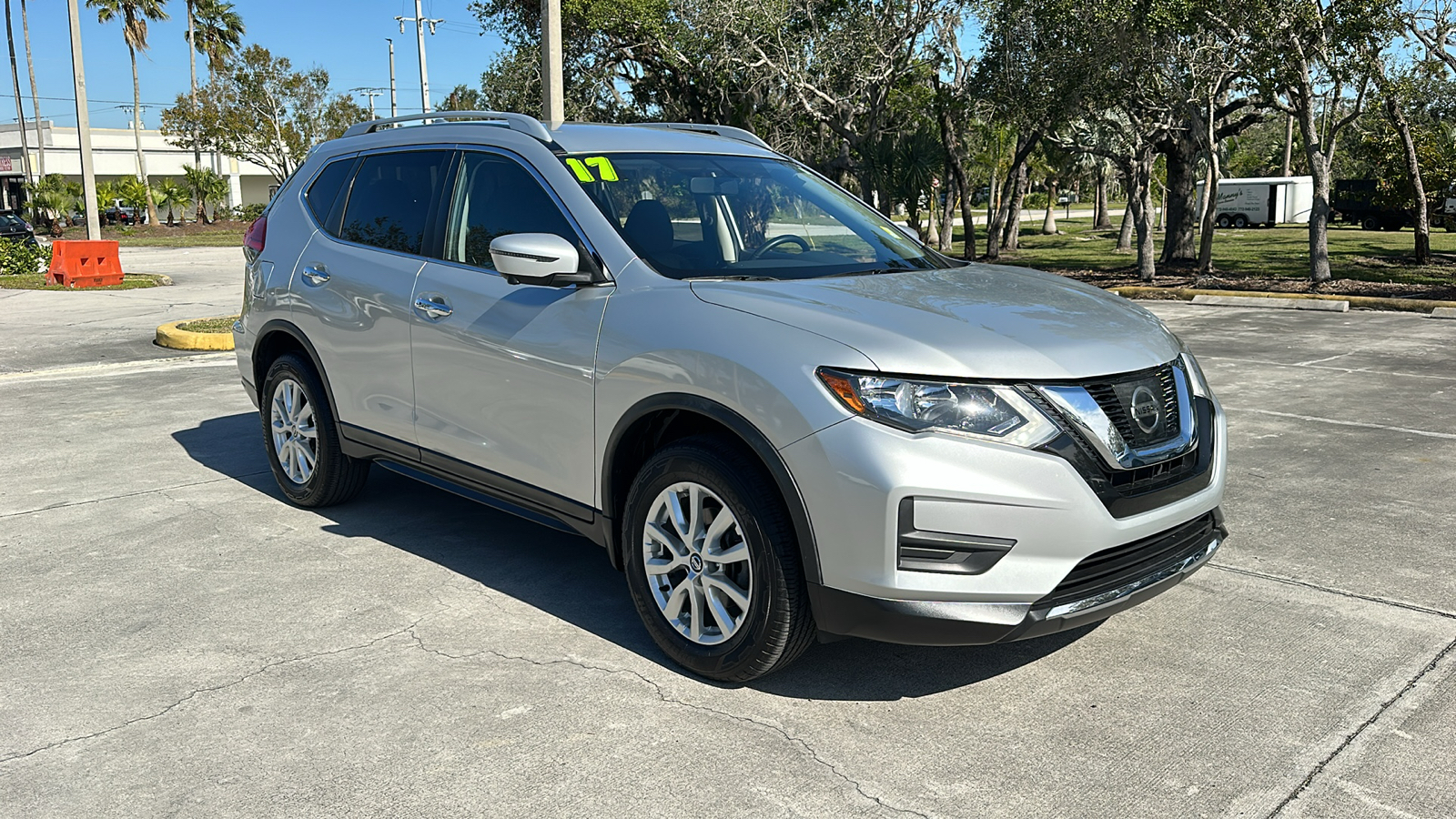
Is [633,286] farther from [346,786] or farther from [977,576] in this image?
[346,786]

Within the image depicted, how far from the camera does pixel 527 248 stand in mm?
4105

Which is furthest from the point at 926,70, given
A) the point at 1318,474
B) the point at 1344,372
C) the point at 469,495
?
the point at 469,495

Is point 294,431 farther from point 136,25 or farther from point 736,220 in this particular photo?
point 136,25

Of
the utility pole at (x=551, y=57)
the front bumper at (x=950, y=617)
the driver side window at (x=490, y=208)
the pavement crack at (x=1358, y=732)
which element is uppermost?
the utility pole at (x=551, y=57)

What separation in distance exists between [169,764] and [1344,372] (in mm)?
9913

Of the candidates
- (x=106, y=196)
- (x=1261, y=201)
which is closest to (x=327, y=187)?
(x=1261, y=201)

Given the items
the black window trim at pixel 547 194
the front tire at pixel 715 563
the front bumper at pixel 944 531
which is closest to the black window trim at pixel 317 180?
the black window trim at pixel 547 194

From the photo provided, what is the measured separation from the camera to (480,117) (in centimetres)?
526

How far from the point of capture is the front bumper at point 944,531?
132 inches

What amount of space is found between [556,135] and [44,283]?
64.6 ft

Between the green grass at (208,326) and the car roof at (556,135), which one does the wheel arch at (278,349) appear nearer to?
the car roof at (556,135)

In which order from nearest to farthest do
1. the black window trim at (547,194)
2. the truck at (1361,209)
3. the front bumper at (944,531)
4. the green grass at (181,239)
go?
the front bumper at (944,531)
the black window trim at (547,194)
the truck at (1361,209)
the green grass at (181,239)

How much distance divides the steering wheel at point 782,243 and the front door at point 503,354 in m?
0.67

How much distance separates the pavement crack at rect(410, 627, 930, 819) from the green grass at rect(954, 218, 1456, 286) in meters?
19.4
